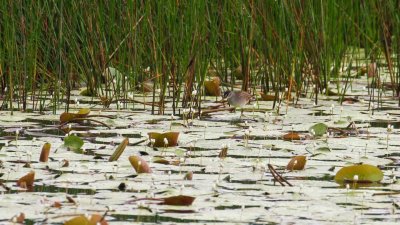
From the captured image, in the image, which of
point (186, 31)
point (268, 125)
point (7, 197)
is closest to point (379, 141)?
point (268, 125)

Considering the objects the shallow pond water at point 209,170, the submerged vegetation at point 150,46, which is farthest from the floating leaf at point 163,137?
the submerged vegetation at point 150,46

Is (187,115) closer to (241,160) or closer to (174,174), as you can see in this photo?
(241,160)

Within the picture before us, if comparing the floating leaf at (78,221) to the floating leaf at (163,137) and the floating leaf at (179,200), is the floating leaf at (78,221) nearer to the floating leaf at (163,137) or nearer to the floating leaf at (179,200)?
the floating leaf at (179,200)

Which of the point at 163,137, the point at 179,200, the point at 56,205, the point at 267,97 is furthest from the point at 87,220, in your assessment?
the point at 267,97

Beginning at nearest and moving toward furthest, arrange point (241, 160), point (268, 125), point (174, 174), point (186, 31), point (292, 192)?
point (292, 192)
point (174, 174)
point (241, 160)
point (268, 125)
point (186, 31)

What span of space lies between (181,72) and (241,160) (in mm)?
1794

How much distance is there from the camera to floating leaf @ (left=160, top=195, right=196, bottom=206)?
118 inches

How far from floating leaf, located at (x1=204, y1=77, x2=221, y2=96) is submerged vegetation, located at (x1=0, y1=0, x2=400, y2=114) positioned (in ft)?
0.28

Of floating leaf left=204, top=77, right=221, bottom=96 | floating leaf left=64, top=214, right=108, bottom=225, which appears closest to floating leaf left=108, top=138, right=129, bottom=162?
floating leaf left=64, top=214, right=108, bottom=225

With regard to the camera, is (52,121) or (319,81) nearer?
(52,121)

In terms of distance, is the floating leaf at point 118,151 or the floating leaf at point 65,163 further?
the floating leaf at point 118,151

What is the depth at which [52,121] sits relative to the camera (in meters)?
4.87

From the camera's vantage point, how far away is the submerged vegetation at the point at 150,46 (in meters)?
5.25

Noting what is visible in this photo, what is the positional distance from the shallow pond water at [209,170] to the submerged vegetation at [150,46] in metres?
0.27
